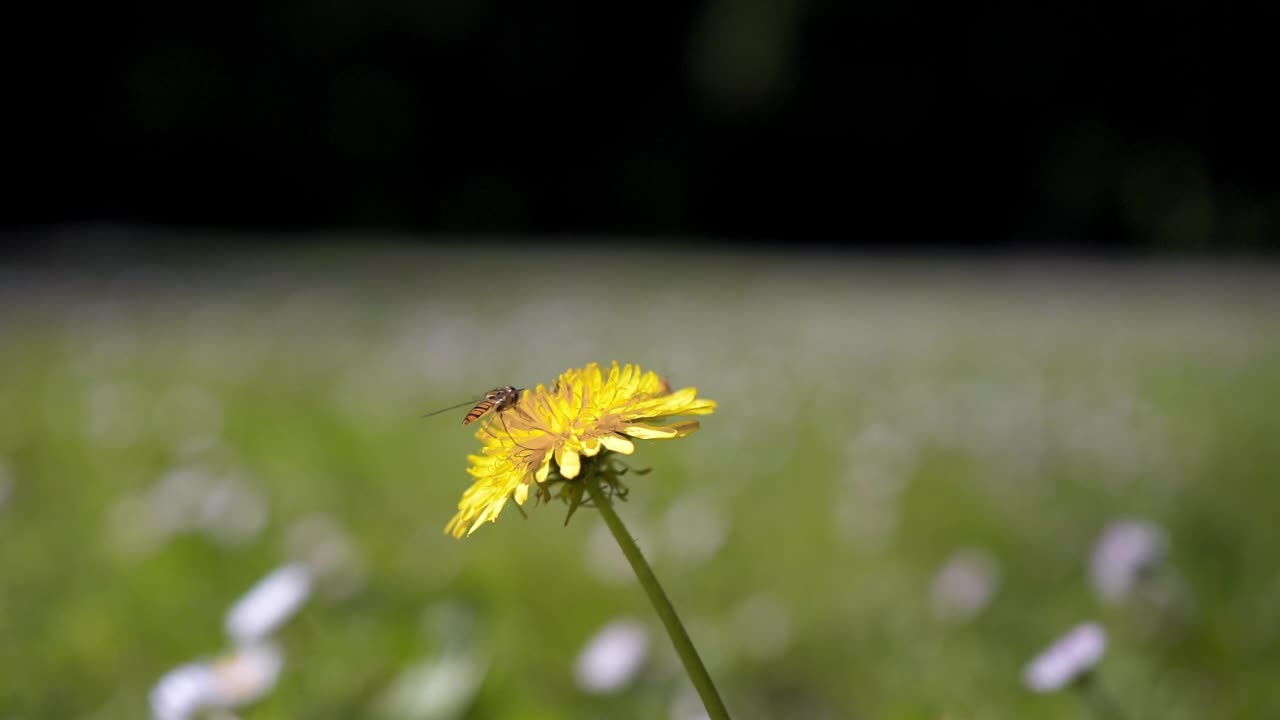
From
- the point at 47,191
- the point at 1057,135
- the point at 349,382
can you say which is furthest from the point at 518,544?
the point at 1057,135

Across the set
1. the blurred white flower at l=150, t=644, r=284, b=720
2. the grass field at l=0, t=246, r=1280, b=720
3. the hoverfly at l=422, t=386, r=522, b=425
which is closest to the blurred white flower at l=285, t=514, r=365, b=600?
the grass field at l=0, t=246, r=1280, b=720

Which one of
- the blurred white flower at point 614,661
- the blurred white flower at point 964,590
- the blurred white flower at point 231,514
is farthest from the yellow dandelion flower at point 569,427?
the blurred white flower at point 231,514

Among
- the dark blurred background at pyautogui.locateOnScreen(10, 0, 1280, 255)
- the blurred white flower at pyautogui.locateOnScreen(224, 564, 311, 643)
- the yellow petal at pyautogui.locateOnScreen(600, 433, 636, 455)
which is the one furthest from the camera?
the dark blurred background at pyautogui.locateOnScreen(10, 0, 1280, 255)

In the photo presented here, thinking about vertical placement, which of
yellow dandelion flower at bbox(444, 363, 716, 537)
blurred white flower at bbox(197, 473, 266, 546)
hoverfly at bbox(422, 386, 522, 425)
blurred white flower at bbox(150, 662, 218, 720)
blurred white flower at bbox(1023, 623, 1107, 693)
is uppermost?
blurred white flower at bbox(197, 473, 266, 546)

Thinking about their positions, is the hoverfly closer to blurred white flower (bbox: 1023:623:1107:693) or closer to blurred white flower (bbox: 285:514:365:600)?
blurred white flower (bbox: 1023:623:1107:693)

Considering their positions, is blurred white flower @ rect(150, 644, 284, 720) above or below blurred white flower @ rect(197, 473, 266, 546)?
below

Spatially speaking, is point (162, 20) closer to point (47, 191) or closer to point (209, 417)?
point (47, 191)
